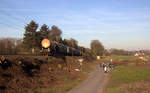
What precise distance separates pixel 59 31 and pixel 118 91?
7092 centimetres

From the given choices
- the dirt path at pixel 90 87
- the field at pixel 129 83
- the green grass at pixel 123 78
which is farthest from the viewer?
the green grass at pixel 123 78

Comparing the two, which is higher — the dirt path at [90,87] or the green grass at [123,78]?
the dirt path at [90,87]

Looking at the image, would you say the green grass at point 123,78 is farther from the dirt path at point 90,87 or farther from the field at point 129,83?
the dirt path at point 90,87


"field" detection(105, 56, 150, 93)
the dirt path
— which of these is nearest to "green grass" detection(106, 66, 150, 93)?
"field" detection(105, 56, 150, 93)

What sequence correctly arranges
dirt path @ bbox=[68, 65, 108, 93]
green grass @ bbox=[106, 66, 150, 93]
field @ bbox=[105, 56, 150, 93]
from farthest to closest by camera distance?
green grass @ bbox=[106, 66, 150, 93] → dirt path @ bbox=[68, 65, 108, 93] → field @ bbox=[105, 56, 150, 93]

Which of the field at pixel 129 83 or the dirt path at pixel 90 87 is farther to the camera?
the dirt path at pixel 90 87

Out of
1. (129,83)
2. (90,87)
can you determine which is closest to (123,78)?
(129,83)

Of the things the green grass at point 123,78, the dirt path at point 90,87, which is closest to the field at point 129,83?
the green grass at point 123,78

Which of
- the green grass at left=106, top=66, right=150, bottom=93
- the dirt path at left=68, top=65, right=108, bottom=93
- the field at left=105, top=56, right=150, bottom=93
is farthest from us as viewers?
the green grass at left=106, top=66, right=150, bottom=93

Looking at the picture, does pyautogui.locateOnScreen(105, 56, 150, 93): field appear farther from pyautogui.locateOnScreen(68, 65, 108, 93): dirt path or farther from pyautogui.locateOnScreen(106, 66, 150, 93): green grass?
pyautogui.locateOnScreen(68, 65, 108, 93): dirt path

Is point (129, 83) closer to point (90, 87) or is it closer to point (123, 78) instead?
point (123, 78)

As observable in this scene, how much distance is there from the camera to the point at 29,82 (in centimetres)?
1334

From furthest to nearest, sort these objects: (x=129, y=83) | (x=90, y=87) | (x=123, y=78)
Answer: (x=123, y=78), (x=129, y=83), (x=90, y=87)

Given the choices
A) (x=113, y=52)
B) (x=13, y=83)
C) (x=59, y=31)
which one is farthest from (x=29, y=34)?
(x=113, y=52)
